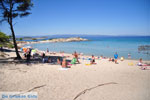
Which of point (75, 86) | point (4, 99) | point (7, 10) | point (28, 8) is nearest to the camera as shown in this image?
A: point (4, 99)

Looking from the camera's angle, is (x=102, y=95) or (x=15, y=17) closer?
(x=102, y=95)

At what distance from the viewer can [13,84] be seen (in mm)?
4711

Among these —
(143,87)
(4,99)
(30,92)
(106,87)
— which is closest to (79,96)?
(106,87)

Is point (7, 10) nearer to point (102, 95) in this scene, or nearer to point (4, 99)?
point (4, 99)

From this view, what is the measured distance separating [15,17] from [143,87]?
36.4ft

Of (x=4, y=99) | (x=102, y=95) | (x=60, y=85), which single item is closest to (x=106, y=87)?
(x=102, y=95)

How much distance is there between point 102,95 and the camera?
4.25 metres

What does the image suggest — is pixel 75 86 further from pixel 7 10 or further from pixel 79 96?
pixel 7 10

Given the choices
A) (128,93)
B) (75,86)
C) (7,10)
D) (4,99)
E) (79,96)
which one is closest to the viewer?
(4,99)

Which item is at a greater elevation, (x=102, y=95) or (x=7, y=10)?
(x=7, y=10)

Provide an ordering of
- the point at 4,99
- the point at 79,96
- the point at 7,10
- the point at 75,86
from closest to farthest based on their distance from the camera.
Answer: the point at 4,99, the point at 79,96, the point at 75,86, the point at 7,10

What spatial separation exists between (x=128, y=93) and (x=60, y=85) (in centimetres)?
294

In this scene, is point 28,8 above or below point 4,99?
above

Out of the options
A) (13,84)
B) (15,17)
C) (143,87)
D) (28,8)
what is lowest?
(143,87)
